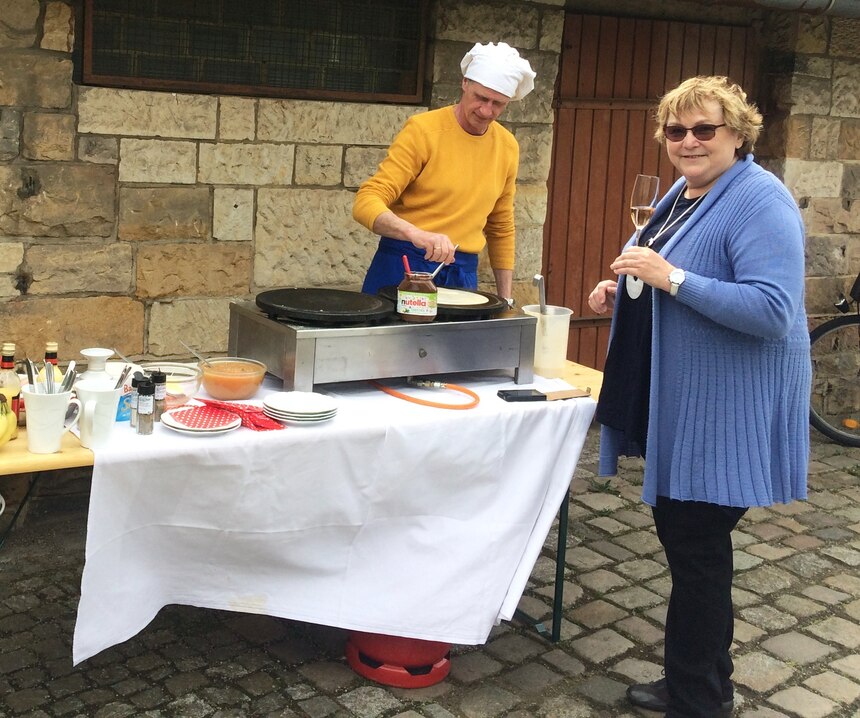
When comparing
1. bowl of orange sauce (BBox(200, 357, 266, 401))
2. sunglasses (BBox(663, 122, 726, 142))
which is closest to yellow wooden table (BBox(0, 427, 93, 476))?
bowl of orange sauce (BBox(200, 357, 266, 401))

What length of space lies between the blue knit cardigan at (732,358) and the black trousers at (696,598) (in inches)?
3.3

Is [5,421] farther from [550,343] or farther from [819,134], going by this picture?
[819,134]

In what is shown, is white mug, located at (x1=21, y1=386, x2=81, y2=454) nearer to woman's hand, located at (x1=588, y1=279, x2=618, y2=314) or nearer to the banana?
the banana

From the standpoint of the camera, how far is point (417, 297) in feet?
10.9

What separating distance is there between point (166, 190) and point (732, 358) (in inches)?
105

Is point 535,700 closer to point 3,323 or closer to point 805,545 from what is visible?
point 805,545

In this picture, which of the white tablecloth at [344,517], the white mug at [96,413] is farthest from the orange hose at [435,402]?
the white mug at [96,413]

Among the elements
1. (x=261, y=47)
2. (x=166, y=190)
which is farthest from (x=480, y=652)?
(x=261, y=47)

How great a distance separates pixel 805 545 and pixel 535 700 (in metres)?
2.04

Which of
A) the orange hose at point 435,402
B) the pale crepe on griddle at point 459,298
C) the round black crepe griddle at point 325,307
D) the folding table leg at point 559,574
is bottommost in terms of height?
the folding table leg at point 559,574

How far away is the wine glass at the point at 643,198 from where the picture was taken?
10.3ft

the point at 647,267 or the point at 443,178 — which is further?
the point at 443,178

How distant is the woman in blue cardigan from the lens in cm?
289

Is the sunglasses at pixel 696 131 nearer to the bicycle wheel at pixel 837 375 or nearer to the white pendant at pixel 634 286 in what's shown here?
the white pendant at pixel 634 286
